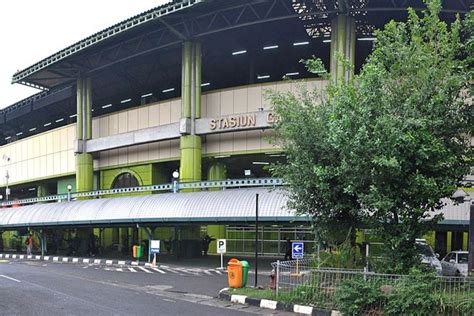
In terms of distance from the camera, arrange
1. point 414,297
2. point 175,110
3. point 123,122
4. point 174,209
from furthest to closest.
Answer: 1. point 123,122
2. point 175,110
3. point 174,209
4. point 414,297

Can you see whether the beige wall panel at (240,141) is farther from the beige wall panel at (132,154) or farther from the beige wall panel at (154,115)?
the beige wall panel at (132,154)

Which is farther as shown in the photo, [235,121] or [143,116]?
[143,116]

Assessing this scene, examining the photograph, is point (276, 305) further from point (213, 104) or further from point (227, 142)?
point (213, 104)

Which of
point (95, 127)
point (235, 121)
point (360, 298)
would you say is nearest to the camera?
point (360, 298)

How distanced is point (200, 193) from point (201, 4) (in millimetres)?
9955

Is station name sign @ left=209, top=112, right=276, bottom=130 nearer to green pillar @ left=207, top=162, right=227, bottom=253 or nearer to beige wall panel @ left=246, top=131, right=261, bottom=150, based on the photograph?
beige wall panel @ left=246, top=131, right=261, bottom=150

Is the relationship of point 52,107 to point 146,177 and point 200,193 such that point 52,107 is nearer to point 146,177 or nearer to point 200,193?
point 146,177

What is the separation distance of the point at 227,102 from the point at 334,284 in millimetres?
18426

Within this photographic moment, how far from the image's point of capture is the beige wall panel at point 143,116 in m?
31.9

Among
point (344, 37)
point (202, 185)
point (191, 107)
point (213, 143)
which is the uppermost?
point (344, 37)

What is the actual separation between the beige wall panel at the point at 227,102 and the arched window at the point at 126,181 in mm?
9764

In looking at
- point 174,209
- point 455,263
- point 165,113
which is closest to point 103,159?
point 165,113

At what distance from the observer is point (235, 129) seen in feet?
88.5

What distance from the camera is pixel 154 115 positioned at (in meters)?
31.4
